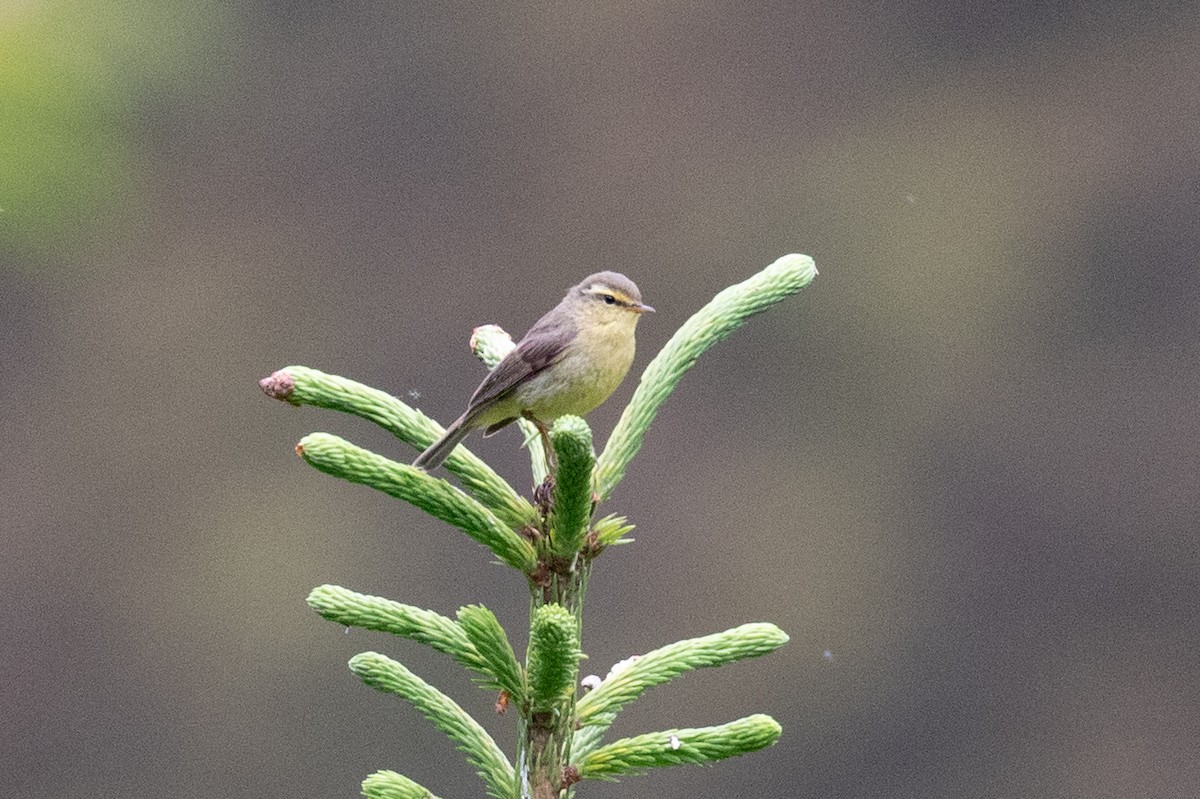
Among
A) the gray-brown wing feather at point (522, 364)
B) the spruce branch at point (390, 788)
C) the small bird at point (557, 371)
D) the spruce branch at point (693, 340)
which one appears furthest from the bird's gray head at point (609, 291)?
the spruce branch at point (390, 788)

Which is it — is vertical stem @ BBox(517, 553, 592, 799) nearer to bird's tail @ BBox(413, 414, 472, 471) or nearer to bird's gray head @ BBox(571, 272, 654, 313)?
bird's tail @ BBox(413, 414, 472, 471)

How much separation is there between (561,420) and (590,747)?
0.24 metres

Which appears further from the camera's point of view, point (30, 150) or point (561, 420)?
point (30, 150)

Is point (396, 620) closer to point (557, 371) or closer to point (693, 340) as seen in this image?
point (693, 340)

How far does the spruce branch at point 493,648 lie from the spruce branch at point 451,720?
0.10 ft

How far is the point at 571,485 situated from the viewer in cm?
80

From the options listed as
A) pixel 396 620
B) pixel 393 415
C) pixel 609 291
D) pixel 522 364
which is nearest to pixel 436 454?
pixel 393 415

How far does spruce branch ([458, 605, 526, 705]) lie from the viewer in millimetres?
779

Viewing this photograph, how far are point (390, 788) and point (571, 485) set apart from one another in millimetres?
197

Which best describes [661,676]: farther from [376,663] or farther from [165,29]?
[165,29]

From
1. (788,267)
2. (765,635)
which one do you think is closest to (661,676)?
(765,635)

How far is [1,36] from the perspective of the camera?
134 cm

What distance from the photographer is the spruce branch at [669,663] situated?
83 centimetres

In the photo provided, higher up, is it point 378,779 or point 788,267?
point 788,267
